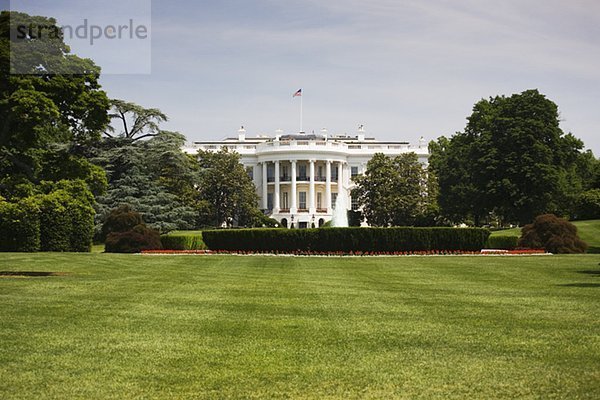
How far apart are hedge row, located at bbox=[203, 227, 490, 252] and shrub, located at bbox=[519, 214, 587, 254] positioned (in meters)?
2.60

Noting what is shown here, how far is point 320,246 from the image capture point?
38.4 metres

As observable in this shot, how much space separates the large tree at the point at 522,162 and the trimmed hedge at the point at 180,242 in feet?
84.4

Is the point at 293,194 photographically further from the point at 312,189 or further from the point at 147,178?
the point at 147,178

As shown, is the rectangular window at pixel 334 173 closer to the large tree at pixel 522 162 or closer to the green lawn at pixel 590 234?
the large tree at pixel 522 162

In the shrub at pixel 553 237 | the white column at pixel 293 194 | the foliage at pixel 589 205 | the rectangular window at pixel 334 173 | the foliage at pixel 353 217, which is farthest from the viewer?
the rectangular window at pixel 334 173

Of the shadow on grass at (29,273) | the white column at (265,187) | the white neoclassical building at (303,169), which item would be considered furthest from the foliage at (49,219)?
the white column at (265,187)

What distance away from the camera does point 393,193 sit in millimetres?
74625

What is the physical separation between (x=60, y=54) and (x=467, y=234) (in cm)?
2186

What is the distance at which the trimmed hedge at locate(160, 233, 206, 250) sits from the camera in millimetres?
44375

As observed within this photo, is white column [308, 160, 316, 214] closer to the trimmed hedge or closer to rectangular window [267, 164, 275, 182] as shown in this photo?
rectangular window [267, 164, 275, 182]

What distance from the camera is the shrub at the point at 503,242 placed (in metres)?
42.2

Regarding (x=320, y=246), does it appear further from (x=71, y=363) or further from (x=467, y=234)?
(x=71, y=363)

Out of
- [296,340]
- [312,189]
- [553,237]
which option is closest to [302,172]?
[312,189]

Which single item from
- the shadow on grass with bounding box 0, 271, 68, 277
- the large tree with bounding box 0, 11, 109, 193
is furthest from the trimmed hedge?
the shadow on grass with bounding box 0, 271, 68, 277
